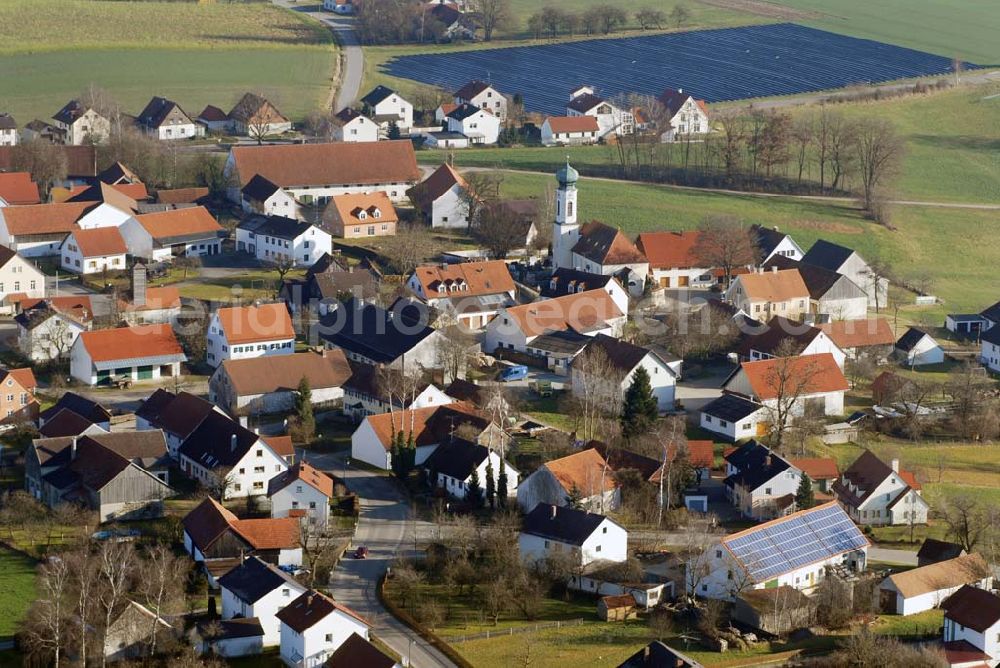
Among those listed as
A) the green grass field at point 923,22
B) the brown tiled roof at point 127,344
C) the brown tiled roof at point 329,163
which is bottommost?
the brown tiled roof at point 127,344

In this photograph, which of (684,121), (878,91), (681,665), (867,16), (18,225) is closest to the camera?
(681,665)

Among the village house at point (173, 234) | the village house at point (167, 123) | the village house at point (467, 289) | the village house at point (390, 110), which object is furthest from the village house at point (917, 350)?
the village house at point (167, 123)

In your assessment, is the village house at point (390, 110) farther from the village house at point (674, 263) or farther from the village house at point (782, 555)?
the village house at point (782, 555)

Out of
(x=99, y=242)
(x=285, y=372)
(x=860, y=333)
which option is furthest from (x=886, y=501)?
(x=99, y=242)

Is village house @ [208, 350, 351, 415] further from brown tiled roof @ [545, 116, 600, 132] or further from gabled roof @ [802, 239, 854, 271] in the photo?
brown tiled roof @ [545, 116, 600, 132]

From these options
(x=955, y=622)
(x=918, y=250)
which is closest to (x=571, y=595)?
(x=955, y=622)

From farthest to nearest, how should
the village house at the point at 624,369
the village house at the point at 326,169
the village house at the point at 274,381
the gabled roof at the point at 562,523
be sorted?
1. the village house at the point at 326,169
2. the village house at the point at 624,369
3. the village house at the point at 274,381
4. the gabled roof at the point at 562,523

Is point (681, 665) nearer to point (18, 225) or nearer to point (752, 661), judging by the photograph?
point (752, 661)
